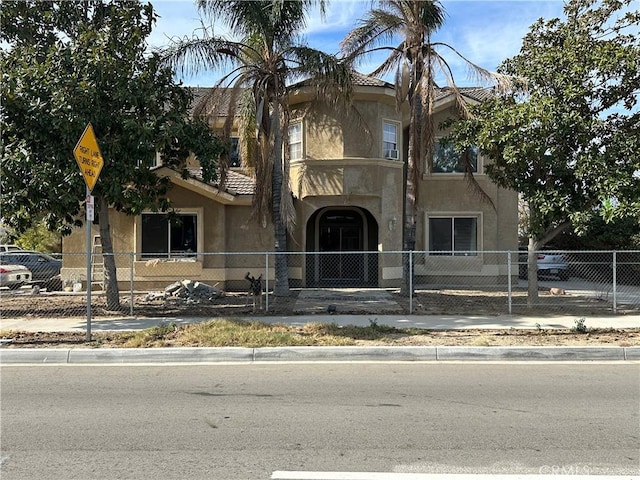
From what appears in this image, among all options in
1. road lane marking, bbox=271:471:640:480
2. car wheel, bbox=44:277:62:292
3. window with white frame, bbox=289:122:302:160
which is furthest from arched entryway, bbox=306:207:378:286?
road lane marking, bbox=271:471:640:480

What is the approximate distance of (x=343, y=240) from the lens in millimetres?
20094

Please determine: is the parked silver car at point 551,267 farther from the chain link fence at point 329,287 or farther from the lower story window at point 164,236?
the lower story window at point 164,236

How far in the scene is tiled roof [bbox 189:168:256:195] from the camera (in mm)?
16642

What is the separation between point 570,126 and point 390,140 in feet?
24.1

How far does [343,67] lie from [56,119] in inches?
280

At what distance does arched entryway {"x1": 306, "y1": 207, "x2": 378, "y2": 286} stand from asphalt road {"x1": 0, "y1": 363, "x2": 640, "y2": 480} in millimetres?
11345

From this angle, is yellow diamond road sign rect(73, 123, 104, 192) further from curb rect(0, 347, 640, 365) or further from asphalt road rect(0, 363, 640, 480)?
asphalt road rect(0, 363, 640, 480)

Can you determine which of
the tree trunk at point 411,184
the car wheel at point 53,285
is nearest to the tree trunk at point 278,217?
the tree trunk at point 411,184

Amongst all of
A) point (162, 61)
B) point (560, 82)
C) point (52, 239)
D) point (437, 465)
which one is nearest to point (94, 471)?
point (437, 465)

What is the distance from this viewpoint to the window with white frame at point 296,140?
17.5m

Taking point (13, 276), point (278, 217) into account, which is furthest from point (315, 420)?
point (13, 276)

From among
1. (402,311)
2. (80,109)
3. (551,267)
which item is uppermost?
(80,109)

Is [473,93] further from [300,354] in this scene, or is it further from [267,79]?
[300,354]

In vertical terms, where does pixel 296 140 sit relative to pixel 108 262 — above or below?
above
